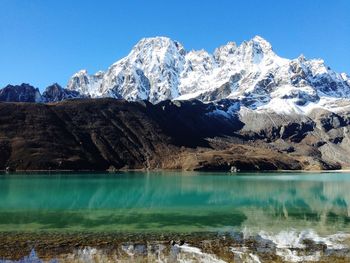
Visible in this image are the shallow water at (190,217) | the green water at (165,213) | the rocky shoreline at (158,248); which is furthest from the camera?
the green water at (165,213)

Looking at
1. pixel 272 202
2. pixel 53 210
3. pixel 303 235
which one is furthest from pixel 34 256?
pixel 272 202

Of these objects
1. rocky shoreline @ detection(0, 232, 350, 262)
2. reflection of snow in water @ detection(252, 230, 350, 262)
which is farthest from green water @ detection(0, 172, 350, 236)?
rocky shoreline @ detection(0, 232, 350, 262)

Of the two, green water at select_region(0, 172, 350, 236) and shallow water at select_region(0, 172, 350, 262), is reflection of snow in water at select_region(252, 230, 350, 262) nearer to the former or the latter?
shallow water at select_region(0, 172, 350, 262)

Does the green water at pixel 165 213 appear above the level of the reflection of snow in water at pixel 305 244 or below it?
above

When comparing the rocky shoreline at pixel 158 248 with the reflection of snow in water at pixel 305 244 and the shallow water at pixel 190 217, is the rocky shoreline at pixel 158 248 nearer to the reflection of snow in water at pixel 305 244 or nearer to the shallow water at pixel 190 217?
the reflection of snow in water at pixel 305 244

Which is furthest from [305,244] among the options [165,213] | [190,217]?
[165,213]

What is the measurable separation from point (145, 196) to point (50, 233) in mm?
46686

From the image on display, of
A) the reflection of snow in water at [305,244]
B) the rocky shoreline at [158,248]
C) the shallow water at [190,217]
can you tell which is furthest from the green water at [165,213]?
the rocky shoreline at [158,248]

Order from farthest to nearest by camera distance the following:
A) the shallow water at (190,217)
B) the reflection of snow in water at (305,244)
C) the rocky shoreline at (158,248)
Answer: the shallow water at (190,217) → the reflection of snow in water at (305,244) → the rocky shoreline at (158,248)

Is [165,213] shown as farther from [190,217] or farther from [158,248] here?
[158,248]

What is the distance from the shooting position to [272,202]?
3290 inches

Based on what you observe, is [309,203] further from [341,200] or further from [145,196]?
[145,196]

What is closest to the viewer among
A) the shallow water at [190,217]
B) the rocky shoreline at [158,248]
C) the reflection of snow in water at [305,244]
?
the rocky shoreline at [158,248]

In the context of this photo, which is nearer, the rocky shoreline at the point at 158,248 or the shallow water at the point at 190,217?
the rocky shoreline at the point at 158,248
